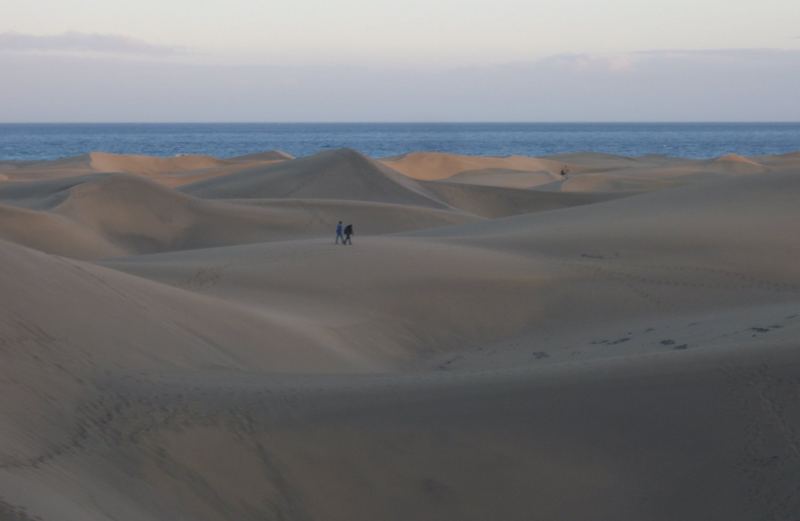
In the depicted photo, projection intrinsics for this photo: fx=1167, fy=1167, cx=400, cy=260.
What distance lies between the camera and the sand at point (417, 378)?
28.1 ft

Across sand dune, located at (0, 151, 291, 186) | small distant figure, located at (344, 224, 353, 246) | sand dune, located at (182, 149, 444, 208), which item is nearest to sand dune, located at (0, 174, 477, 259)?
sand dune, located at (182, 149, 444, 208)

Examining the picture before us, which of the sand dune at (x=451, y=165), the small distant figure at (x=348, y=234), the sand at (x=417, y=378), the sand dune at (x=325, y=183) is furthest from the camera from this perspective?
the sand dune at (x=451, y=165)

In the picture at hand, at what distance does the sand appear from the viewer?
857 centimetres

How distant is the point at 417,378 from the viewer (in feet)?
35.5

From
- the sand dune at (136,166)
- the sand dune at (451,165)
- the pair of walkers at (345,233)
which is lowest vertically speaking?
the sand dune at (451,165)

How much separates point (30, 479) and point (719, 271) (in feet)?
48.3

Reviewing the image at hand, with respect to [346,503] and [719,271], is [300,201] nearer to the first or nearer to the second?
A: [719,271]

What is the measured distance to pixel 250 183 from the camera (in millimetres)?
41188

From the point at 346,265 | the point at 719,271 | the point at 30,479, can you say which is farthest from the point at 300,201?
the point at 30,479

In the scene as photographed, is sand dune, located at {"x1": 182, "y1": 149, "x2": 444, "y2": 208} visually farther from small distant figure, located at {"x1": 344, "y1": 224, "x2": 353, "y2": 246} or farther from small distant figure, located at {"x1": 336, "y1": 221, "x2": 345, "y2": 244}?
small distant figure, located at {"x1": 344, "y1": 224, "x2": 353, "y2": 246}

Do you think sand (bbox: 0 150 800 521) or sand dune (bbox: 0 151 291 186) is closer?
sand (bbox: 0 150 800 521)

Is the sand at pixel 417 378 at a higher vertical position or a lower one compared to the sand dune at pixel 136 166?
higher

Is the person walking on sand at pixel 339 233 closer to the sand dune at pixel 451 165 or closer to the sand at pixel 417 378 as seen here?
the sand at pixel 417 378

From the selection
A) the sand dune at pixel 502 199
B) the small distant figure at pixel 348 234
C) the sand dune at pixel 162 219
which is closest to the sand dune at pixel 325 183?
the sand dune at pixel 502 199
